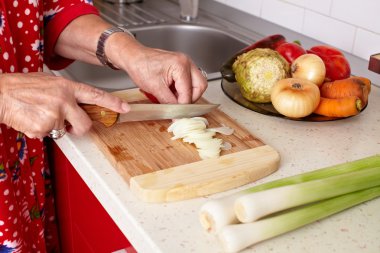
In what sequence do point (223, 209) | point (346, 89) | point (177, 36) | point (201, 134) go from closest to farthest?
point (223, 209), point (201, 134), point (346, 89), point (177, 36)

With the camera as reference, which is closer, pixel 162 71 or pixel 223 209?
pixel 223 209

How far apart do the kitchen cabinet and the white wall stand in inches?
31.2

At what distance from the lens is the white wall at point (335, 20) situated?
1320mm

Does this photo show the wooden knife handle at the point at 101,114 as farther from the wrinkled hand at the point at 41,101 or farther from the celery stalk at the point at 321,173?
the celery stalk at the point at 321,173

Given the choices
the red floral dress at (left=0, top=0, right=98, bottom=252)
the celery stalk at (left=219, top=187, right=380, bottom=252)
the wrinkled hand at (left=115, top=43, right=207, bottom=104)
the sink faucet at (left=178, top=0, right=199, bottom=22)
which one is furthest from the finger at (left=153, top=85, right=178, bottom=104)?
the sink faucet at (left=178, top=0, right=199, bottom=22)

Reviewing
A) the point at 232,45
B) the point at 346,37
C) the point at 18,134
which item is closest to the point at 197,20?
the point at 232,45

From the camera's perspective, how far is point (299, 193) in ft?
2.47

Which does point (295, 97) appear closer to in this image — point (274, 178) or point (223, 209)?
point (274, 178)

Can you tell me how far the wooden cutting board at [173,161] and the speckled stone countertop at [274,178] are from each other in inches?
0.7

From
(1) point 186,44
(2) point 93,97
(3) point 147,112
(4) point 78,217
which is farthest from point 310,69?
(1) point 186,44

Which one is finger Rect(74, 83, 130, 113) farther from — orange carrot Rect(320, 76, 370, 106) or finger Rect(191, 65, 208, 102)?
orange carrot Rect(320, 76, 370, 106)

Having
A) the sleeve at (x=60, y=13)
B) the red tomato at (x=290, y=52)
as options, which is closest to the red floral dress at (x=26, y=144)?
the sleeve at (x=60, y=13)

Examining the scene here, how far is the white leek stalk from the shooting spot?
2.34 ft

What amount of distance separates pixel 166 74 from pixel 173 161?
0.70ft
